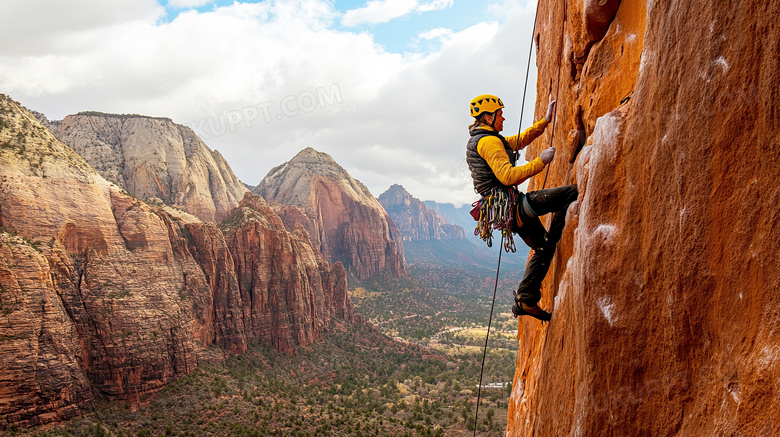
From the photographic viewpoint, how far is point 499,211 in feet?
18.7

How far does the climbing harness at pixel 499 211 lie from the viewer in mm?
5570

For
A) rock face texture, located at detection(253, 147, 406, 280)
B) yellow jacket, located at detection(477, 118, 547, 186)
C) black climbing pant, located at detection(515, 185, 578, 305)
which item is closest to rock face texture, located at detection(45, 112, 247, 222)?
rock face texture, located at detection(253, 147, 406, 280)

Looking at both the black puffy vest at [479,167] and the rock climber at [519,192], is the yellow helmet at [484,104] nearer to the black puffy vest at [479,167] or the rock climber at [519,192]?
the rock climber at [519,192]

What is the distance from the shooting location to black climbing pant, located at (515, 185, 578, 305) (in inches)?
211

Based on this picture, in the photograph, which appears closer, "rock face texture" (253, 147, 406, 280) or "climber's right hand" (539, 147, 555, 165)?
"climber's right hand" (539, 147, 555, 165)

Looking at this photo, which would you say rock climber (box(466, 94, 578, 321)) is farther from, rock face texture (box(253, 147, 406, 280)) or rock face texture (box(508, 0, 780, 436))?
rock face texture (box(253, 147, 406, 280))

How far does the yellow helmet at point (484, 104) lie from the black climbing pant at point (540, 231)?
1.44 m

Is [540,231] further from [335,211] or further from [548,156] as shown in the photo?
[335,211]

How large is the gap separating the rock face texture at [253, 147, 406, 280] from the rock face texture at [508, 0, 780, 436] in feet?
323

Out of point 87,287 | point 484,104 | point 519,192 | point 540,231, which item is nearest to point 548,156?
point 519,192

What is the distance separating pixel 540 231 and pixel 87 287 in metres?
32.6

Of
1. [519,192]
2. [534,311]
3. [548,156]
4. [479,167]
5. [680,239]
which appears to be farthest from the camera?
[534,311]

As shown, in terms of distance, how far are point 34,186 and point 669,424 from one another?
36125 millimetres

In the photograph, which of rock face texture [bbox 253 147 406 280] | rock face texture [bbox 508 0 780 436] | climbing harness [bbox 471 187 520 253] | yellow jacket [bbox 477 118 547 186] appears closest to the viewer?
rock face texture [bbox 508 0 780 436]
